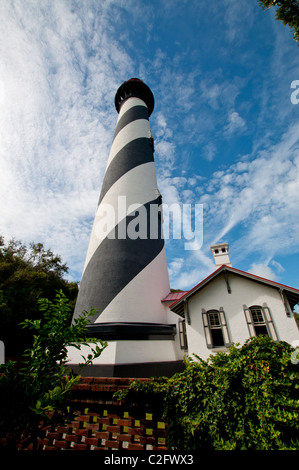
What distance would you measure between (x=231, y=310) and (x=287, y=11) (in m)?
6.88

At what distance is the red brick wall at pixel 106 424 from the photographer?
2100mm

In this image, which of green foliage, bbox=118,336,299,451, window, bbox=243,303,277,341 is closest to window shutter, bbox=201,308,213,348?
window, bbox=243,303,277,341

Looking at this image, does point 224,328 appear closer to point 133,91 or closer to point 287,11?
point 287,11

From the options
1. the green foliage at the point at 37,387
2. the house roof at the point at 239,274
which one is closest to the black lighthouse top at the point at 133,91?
the house roof at the point at 239,274

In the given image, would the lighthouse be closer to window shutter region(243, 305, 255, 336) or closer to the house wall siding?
the house wall siding

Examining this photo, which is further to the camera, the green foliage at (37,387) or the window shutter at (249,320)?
the window shutter at (249,320)

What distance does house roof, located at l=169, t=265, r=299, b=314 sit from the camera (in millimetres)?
6248

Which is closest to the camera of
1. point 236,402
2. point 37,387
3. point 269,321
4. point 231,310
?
point 37,387

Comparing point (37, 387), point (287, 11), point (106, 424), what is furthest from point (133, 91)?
point (106, 424)

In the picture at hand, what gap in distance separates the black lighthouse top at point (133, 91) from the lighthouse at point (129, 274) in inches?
127

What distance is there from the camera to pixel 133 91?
37.8 ft

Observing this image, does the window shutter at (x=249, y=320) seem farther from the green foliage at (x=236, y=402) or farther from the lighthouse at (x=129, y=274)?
the green foliage at (x=236, y=402)

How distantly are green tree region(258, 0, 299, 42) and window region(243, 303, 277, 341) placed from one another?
6456 mm

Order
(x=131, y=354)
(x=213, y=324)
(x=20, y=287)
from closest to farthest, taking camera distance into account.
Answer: (x=131, y=354)
(x=213, y=324)
(x=20, y=287)
